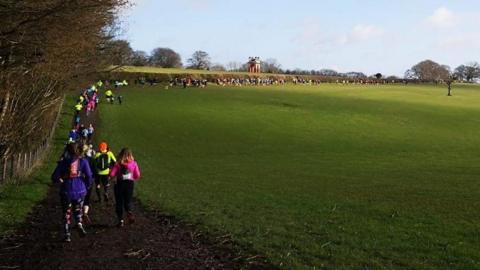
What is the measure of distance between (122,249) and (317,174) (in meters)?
18.5

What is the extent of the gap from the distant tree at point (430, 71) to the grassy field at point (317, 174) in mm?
114458

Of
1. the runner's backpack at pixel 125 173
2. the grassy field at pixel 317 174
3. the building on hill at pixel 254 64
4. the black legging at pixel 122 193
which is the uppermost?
the building on hill at pixel 254 64

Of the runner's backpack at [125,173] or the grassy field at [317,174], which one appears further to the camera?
the runner's backpack at [125,173]

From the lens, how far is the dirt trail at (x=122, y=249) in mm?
10141

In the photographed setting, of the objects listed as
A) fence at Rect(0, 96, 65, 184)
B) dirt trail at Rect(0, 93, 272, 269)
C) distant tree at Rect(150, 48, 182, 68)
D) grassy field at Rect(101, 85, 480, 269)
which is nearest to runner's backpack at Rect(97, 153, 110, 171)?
grassy field at Rect(101, 85, 480, 269)

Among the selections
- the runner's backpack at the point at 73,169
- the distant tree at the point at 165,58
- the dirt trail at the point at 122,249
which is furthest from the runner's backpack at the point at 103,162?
the distant tree at the point at 165,58

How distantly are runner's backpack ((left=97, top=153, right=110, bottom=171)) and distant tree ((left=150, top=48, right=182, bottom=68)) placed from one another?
169070mm

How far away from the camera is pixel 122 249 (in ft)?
37.1

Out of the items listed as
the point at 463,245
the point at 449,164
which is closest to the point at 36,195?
the point at 463,245

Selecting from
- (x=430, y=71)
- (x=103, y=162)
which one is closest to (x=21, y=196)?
(x=103, y=162)

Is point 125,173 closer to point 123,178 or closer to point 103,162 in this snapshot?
point 123,178

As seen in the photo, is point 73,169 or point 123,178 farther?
point 123,178

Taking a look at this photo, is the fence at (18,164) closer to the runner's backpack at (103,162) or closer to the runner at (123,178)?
the runner's backpack at (103,162)

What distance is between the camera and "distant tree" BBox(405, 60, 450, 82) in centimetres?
18612
